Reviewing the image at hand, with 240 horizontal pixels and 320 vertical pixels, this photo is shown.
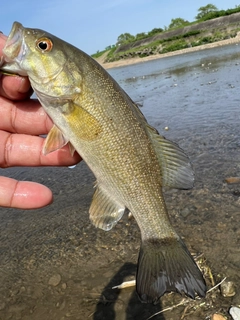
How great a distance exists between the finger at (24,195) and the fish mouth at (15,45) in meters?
1.28

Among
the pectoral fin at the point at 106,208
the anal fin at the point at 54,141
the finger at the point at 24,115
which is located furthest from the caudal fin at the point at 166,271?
the finger at the point at 24,115

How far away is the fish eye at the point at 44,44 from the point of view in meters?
2.57

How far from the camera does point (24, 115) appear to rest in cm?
329

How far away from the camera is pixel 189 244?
4395mm

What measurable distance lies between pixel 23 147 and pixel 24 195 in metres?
0.51

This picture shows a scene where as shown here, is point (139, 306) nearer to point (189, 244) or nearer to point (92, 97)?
point (189, 244)

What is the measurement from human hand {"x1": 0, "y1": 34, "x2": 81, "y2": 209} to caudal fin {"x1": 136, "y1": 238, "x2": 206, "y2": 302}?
1196 millimetres

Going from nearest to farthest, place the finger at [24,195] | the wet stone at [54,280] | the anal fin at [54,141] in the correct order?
the anal fin at [54,141], the finger at [24,195], the wet stone at [54,280]

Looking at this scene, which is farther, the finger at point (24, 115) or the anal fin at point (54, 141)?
the finger at point (24, 115)

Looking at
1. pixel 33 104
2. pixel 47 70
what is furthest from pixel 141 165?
pixel 33 104

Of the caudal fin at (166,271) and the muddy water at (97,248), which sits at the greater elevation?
the caudal fin at (166,271)

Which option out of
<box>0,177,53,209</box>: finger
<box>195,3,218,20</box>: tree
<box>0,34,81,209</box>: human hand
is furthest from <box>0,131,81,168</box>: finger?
<box>195,3,218,20</box>: tree

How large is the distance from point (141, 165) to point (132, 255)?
2.19 m

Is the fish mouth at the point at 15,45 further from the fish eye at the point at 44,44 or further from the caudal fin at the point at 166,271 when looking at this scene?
the caudal fin at the point at 166,271
